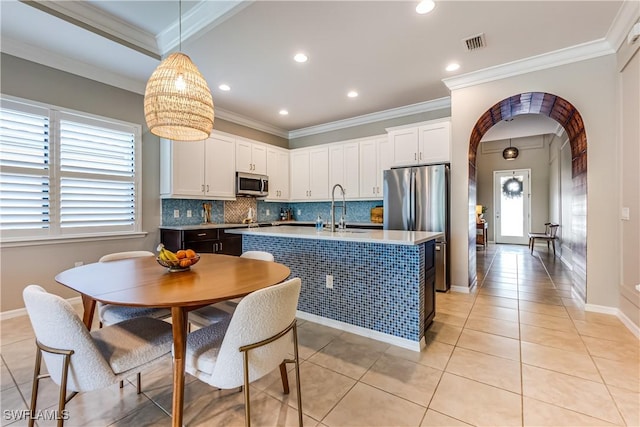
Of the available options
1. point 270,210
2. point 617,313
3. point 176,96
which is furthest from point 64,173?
point 617,313

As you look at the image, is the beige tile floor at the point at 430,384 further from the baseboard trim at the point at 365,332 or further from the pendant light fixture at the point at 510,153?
the pendant light fixture at the point at 510,153

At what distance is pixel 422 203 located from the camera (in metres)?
3.98

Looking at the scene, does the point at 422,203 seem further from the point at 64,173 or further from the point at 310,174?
the point at 64,173

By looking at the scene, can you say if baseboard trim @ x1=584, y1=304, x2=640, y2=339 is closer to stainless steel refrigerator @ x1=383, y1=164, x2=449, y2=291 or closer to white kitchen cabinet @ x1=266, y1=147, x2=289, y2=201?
stainless steel refrigerator @ x1=383, y1=164, x2=449, y2=291

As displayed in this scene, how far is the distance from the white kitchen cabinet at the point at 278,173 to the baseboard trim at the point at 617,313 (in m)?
4.84

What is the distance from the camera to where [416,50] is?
3064mm

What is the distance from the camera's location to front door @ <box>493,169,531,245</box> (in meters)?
8.44

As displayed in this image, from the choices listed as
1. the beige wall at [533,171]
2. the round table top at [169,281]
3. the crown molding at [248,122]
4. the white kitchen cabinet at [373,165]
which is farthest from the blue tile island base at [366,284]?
the beige wall at [533,171]

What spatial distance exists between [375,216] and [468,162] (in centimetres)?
173

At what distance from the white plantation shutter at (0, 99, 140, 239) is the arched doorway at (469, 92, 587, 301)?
4671mm

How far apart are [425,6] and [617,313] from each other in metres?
3.55

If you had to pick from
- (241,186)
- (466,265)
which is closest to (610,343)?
(466,265)

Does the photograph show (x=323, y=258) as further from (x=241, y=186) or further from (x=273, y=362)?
(x=241, y=186)

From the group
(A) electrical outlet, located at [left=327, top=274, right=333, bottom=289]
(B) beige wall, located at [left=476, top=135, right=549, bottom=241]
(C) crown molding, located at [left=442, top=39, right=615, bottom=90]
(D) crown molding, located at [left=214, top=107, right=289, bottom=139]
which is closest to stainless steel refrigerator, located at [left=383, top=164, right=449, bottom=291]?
(C) crown molding, located at [left=442, top=39, right=615, bottom=90]
